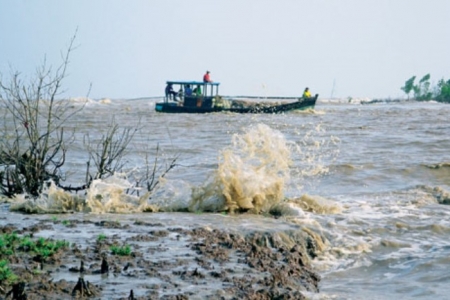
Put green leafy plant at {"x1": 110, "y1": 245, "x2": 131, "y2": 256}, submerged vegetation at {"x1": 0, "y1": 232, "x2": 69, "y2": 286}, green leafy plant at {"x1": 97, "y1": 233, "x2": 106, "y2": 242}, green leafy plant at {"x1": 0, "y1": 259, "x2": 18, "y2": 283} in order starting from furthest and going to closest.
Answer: green leafy plant at {"x1": 97, "y1": 233, "x2": 106, "y2": 242} → green leafy plant at {"x1": 110, "y1": 245, "x2": 131, "y2": 256} → submerged vegetation at {"x1": 0, "y1": 232, "x2": 69, "y2": 286} → green leafy plant at {"x1": 0, "y1": 259, "x2": 18, "y2": 283}

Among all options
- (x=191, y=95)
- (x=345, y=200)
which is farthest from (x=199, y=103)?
(x=345, y=200)

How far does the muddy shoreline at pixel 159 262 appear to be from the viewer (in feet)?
17.1

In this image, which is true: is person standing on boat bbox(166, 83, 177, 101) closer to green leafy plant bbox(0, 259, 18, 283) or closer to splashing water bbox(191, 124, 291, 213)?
splashing water bbox(191, 124, 291, 213)

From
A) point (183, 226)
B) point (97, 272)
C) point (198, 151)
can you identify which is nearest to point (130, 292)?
point (97, 272)

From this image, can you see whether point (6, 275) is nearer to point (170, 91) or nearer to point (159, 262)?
point (159, 262)

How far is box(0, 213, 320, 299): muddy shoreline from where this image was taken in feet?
17.1

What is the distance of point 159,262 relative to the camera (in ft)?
20.1

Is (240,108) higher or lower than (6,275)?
lower

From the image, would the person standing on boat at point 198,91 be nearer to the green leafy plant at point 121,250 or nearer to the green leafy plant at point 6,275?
the green leafy plant at point 121,250

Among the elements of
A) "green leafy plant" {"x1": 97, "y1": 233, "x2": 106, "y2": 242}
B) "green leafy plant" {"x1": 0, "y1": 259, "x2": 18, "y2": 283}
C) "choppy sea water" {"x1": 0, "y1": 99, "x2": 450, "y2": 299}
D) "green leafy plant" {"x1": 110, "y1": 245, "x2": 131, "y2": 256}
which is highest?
"green leafy plant" {"x1": 0, "y1": 259, "x2": 18, "y2": 283}

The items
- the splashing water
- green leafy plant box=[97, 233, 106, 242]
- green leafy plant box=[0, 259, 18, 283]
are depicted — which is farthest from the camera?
the splashing water

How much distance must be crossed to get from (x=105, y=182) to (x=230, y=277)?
4300 millimetres

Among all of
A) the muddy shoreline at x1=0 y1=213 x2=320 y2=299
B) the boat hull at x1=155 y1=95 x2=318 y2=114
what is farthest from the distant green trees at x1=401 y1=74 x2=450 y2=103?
the muddy shoreline at x1=0 y1=213 x2=320 y2=299

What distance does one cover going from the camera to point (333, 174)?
1546cm
